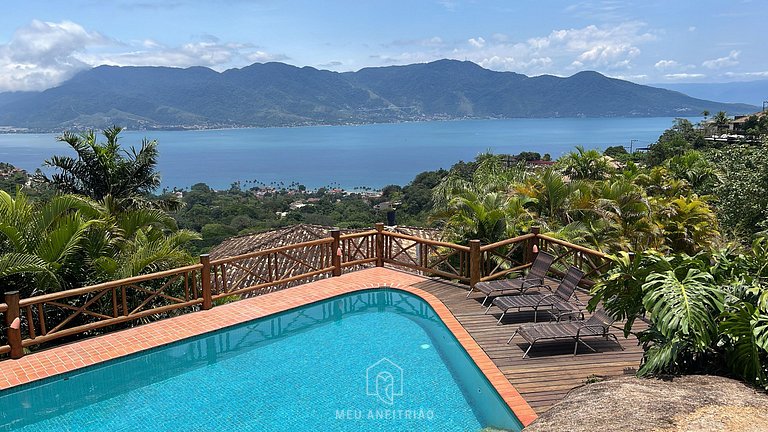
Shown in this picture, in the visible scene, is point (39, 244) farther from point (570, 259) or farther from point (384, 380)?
point (570, 259)

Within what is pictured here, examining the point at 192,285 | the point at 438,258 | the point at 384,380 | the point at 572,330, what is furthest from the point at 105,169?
the point at 572,330

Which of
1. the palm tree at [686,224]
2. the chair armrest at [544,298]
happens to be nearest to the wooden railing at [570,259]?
the chair armrest at [544,298]

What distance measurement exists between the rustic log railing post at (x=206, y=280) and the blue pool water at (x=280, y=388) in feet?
2.86

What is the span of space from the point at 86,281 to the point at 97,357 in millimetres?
1707

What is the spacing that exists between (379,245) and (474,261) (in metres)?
2.60

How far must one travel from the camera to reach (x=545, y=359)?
6344 mm

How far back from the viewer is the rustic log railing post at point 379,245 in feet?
35.9

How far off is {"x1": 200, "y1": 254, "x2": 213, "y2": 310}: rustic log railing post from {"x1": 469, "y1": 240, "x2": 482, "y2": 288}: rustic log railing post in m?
4.44

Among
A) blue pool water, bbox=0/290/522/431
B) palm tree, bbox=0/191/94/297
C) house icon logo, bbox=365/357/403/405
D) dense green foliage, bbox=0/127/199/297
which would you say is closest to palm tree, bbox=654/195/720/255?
blue pool water, bbox=0/290/522/431

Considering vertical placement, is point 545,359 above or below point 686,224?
below

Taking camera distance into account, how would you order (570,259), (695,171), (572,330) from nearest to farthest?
1. (572,330)
2. (570,259)
3. (695,171)

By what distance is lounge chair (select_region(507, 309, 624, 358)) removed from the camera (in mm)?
6418

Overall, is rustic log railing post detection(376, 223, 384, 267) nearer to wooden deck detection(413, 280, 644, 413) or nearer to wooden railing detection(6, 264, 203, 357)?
wooden deck detection(413, 280, 644, 413)

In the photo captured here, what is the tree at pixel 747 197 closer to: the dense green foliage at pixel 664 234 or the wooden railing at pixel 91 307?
the dense green foliage at pixel 664 234
